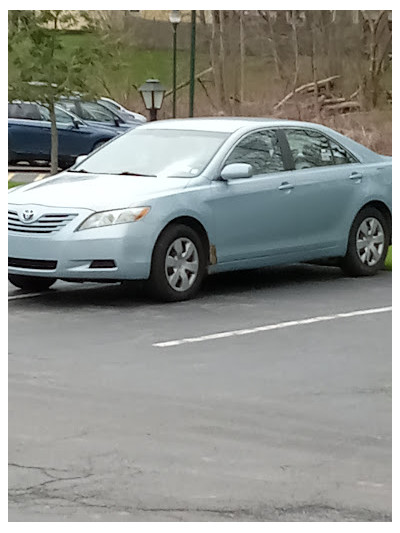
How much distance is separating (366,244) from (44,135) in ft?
58.7

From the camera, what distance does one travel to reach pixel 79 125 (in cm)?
3078

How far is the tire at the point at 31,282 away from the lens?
12.4 m

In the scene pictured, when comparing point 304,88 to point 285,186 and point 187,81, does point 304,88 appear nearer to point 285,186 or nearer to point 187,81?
point 187,81

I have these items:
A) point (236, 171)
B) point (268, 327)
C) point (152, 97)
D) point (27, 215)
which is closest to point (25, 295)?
point (27, 215)

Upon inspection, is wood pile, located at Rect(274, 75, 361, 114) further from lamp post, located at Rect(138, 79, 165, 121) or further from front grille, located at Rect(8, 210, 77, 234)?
front grille, located at Rect(8, 210, 77, 234)

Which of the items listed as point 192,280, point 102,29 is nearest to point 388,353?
point 192,280

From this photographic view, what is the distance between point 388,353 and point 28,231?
325 cm

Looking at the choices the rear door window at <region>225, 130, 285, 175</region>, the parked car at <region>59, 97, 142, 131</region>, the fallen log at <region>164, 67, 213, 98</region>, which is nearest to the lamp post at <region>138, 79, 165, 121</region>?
the fallen log at <region>164, 67, 213, 98</region>

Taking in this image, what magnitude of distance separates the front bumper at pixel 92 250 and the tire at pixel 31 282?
2.99 ft

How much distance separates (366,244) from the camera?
13391mm

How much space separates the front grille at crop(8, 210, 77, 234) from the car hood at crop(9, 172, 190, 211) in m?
0.13

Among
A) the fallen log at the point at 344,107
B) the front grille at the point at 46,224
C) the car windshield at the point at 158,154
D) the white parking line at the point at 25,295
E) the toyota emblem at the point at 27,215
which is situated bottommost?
the white parking line at the point at 25,295

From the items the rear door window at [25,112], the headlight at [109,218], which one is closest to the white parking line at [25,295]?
the headlight at [109,218]

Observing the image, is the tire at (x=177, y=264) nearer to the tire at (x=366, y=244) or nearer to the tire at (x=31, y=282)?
the tire at (x=31, y=282)
